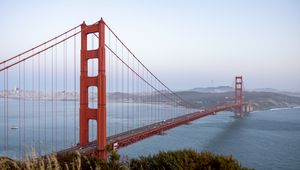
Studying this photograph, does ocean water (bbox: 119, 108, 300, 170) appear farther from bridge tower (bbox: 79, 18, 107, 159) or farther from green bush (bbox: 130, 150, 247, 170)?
green bush (bbox: 130, 150, 247, 170)

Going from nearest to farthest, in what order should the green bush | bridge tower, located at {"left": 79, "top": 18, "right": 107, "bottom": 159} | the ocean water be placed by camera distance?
the green bush, bridge tower, located at {"left": 79, "top": 18, "right": 107, "bottom": 159}, the ocean water

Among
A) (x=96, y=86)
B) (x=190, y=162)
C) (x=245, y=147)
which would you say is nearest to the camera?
(x=190, y=162)

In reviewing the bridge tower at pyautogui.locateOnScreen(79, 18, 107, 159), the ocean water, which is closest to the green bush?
the bridge tower at pyautogui.locateOnScreen(79, 18, 107, 159)

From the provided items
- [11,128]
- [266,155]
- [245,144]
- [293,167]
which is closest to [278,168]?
[293,167]

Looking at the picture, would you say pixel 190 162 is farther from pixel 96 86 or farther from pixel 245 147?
pixel 245 147

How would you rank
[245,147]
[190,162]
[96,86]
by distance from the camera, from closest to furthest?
1. [190,162]
2. [96,86]
3. [245,147]

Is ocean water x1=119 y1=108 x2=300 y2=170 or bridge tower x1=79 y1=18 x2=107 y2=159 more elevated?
bridge tower x1=79 y1=18 x2=107 y2=159

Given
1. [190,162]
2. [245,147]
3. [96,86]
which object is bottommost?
[245,147]

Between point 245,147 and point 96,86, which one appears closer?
point 96,86

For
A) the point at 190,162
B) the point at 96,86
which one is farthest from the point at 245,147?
the point at 190,162
